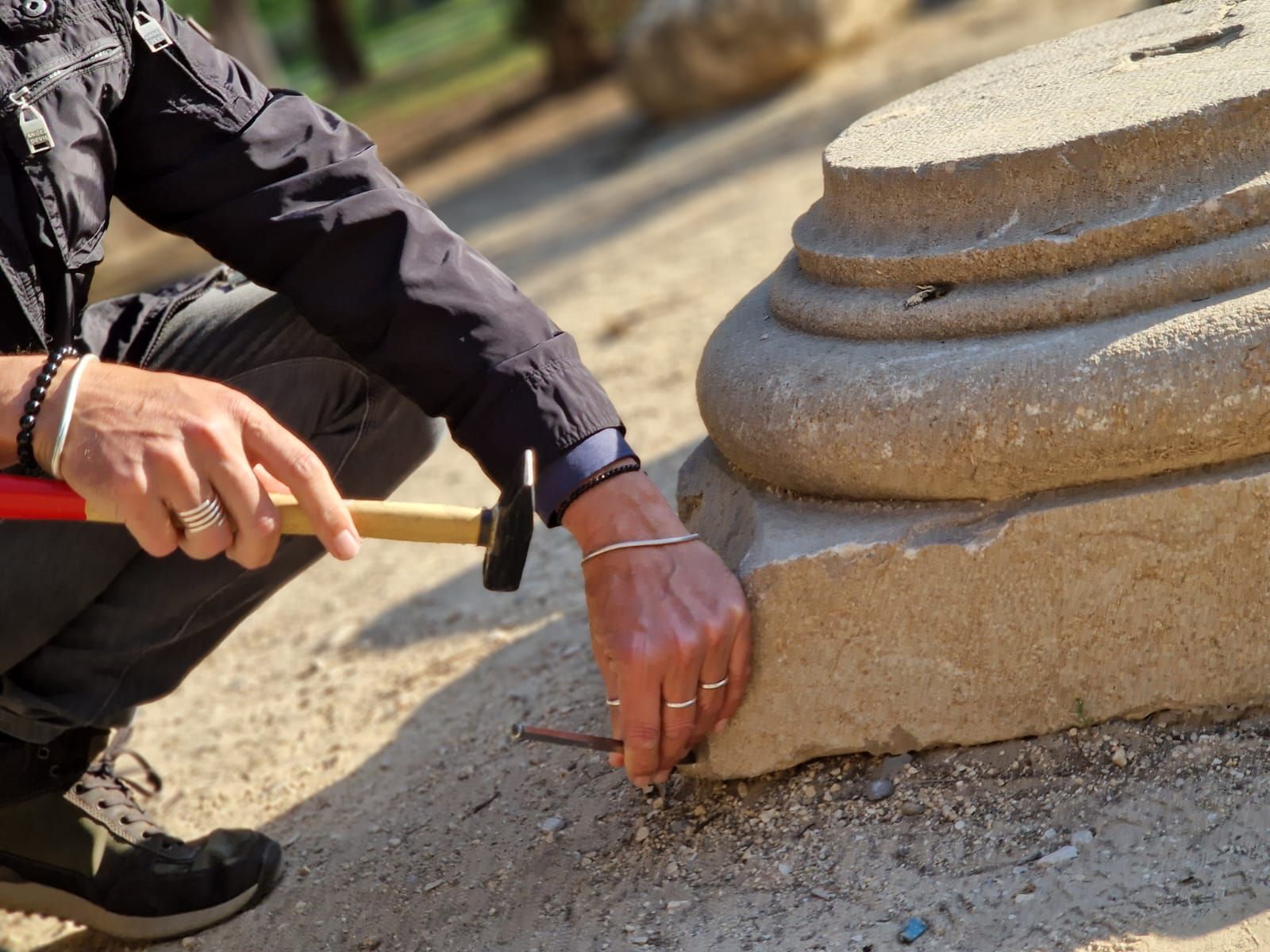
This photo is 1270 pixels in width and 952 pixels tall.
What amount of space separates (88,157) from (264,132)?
25cm

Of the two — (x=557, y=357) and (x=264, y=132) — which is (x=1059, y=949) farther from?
(x=264, y=132)

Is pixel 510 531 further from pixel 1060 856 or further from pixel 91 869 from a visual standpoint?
pixel 91 869

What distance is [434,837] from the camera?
7.49 ft

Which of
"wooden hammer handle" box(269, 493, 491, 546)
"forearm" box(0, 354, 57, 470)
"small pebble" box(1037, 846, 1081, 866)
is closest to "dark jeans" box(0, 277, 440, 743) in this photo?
"forearm" box(0, 354, 57, 470)

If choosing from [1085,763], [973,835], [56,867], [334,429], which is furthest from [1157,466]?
[56,867]

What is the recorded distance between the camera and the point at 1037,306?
1835 mm

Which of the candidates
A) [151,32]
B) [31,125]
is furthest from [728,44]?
[31,125]

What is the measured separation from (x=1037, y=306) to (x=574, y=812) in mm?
1078

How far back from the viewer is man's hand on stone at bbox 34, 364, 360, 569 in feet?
5.21

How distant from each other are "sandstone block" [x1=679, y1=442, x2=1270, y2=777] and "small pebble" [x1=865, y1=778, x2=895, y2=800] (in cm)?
5

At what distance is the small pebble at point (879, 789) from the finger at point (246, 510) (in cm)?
94

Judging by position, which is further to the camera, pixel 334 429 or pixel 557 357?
pixel 334 429

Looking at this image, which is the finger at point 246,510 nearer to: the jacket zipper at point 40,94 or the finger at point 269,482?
the finger at point 269,482

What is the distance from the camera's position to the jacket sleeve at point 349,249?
6.40ft
